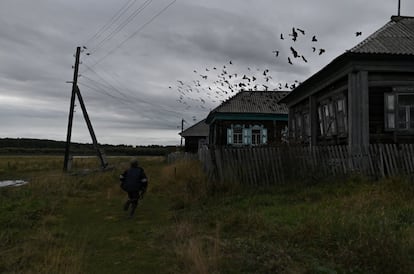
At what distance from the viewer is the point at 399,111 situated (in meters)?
14.4

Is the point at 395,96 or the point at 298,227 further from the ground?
the point at 395,96

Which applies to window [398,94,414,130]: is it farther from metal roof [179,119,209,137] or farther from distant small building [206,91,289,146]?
metal roof [179,119,209,137]

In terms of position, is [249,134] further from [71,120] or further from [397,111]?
[397,111]

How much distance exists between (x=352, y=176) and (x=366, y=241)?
7.12 m

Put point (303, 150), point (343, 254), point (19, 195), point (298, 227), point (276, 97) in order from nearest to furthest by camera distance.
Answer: point (343, 254) < point (298, 227) < point (303, 150) < point (19, 195) < point (276, 97)

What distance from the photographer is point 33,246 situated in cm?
730

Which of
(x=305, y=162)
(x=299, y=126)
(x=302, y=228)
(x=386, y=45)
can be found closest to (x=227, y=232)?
(x=302, y=228)

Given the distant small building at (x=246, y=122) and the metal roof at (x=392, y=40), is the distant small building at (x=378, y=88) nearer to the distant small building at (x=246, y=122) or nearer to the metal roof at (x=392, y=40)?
the metal roof at (x=392, y=40)

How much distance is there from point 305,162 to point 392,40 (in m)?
5.43

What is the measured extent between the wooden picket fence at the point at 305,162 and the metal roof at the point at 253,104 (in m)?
18.8

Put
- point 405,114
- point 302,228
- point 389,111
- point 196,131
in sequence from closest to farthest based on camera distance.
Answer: point 302,228 < point 389,111 < point 405,114 < point 196,131

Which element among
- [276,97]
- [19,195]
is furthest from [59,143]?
[19,195]

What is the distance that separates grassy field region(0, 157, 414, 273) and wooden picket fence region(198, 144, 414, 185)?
620mm

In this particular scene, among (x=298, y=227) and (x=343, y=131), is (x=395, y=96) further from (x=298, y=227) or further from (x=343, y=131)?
(x=298, y=227)
